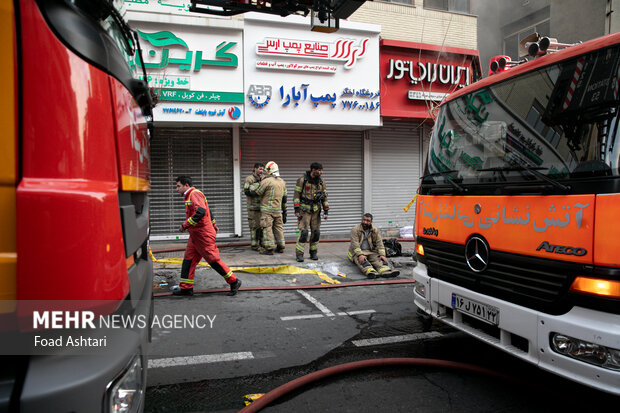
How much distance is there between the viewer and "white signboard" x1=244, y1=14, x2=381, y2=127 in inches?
370

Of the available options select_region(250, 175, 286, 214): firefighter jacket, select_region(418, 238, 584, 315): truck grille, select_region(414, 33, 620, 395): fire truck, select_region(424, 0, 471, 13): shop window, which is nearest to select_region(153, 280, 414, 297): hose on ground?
select_region(250, 175, 286, 214): firefighter jacket

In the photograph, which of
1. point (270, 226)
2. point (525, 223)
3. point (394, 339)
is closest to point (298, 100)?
point (270, 226)

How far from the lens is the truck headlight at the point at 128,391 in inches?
50.1

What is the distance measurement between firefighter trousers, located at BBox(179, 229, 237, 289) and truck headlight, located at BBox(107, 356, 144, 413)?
393cm

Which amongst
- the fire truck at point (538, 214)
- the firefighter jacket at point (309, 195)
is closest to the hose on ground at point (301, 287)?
the firefighter jacket at point (309, 195)

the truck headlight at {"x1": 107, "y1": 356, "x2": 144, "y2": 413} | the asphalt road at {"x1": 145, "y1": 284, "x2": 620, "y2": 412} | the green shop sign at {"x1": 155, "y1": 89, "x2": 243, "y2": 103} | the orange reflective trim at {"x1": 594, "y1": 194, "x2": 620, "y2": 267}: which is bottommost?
the asphalt road at {"x1": 145, "y1": 284, "x2": 620, "y2": 412}

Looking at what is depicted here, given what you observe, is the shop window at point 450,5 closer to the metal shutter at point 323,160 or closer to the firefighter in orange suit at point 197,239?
the metal shutter at point 323,160

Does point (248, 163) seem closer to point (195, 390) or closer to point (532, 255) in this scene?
point (195, 390)

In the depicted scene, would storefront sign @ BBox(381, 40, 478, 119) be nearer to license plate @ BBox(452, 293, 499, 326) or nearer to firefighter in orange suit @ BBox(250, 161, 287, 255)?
firefighter in orange suit @ BBox(250, 161, 287, 255)

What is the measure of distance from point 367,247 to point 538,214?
4.70 meters

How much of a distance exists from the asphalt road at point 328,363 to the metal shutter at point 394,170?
6.45 m

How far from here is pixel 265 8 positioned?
3049 millimetres

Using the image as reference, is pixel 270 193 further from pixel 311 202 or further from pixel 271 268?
pixel 271 268

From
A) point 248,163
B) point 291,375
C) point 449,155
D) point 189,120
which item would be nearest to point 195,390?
point 291,375
